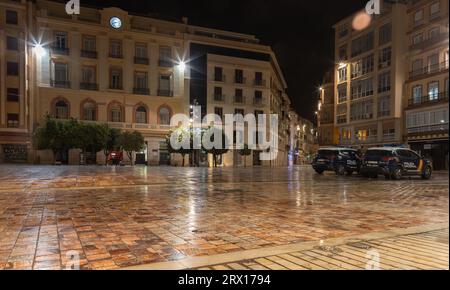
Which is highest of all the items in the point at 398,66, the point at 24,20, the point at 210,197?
the point at 24,20

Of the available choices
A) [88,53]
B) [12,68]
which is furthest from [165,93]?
[12,68]

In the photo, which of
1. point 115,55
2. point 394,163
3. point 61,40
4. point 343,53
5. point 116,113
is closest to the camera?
point 394,163

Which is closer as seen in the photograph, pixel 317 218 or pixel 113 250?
pixel 113 250

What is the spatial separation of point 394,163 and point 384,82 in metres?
27.4

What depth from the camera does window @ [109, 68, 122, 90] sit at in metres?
43.9

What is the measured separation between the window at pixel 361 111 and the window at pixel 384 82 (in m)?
2.39

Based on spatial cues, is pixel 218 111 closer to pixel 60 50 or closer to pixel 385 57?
pixel 60 50

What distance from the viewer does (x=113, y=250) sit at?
4480 millimetres

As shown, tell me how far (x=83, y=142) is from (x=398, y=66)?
3516 cm

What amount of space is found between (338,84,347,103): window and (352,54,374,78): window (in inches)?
99.7

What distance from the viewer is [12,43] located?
131ft

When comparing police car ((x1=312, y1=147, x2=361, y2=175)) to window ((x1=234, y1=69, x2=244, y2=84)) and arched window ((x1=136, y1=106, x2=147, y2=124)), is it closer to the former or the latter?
Result: arched window ((x1=136, y1=106, x2=147, y2=124))

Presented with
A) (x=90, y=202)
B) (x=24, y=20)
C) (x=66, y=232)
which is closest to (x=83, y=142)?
(x=24, y=20)
